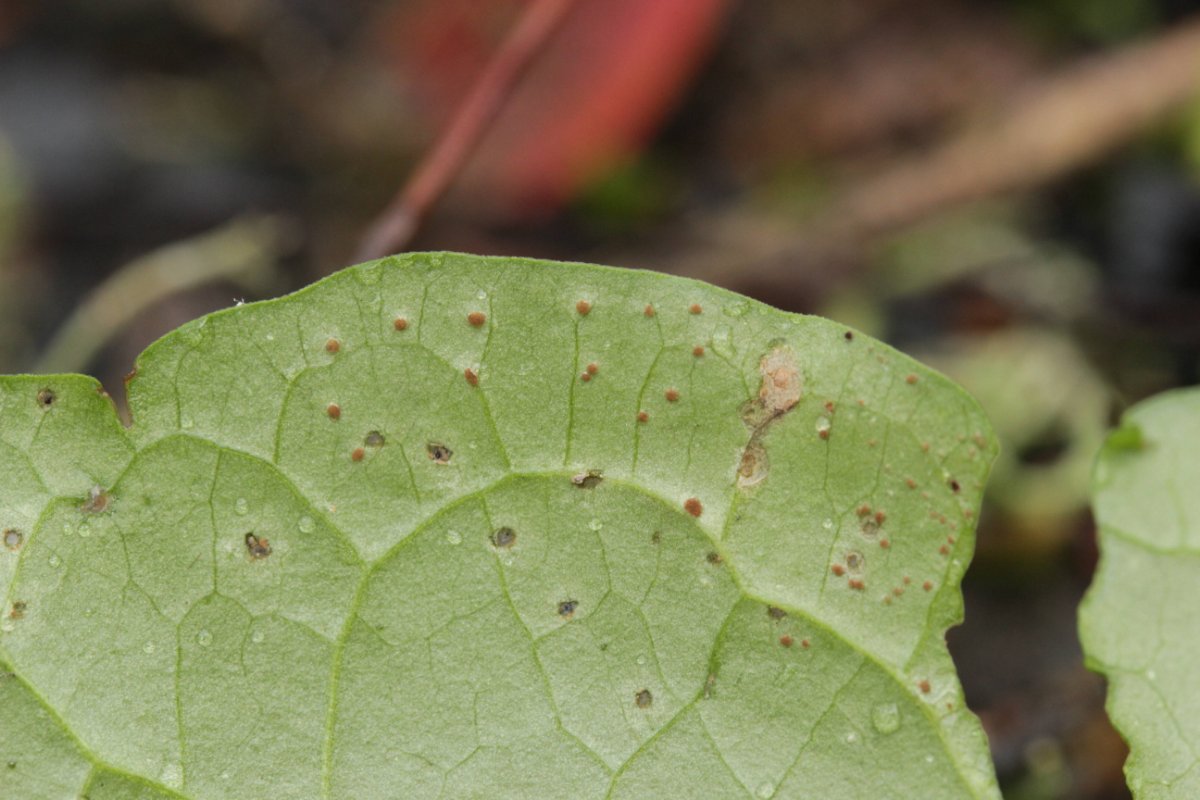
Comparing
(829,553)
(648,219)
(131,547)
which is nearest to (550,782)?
(829,553)

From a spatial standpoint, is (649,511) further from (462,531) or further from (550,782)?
(550,782)

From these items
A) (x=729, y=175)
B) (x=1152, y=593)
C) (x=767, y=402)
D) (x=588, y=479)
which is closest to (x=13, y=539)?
(x=588, y=479)

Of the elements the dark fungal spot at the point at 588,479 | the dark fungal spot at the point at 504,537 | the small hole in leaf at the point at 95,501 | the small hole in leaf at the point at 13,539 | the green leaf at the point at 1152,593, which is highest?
the small hole in leaf at the point at 95,501

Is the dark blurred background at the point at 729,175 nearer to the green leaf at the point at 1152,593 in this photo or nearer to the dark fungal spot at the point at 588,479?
the green leaf at the point at 1152,593

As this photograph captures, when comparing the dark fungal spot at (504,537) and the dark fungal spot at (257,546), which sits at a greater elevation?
the dark fungal spot at (257,546)

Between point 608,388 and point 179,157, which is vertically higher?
point 179,157

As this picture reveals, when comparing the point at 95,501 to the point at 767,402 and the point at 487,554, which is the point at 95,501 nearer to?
the point at 487,554

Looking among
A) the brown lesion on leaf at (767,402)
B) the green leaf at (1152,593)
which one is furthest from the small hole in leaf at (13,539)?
the green leaf at (1152,593)
